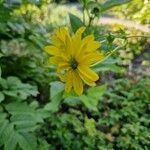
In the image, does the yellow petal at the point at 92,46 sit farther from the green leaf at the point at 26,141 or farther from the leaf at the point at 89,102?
the leaf at the point at 89,102

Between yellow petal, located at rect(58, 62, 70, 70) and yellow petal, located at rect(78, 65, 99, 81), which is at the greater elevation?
yellow petal, located at rect(58, 62, 70, 70)

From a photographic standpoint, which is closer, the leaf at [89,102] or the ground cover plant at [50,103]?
the ground cover plant at [50,103]

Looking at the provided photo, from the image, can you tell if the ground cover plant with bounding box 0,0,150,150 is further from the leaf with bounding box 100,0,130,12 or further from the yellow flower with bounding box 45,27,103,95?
the yellow flower with bounding box 45,27,103,95

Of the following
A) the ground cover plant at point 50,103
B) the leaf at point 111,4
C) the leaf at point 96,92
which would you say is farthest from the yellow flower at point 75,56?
the leaf at point 96,92

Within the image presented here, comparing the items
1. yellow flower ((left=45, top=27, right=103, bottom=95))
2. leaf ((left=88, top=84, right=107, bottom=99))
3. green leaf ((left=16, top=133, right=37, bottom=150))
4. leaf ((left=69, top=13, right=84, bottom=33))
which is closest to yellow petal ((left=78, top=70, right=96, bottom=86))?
yellow flower ((left=45, top=27, right=103, bottom=95))

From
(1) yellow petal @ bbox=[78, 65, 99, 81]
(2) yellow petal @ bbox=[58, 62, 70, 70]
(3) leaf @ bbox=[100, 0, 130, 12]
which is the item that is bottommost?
(1) yellow petal @ bbox=[78, 65, 99, 81]

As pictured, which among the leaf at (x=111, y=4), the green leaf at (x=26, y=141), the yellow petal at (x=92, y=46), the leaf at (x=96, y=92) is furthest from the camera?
the leaf at (x=96, y=92)

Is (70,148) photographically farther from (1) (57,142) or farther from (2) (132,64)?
(2) (132,64)

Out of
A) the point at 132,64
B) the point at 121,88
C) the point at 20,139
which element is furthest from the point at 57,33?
the point at 132,64
